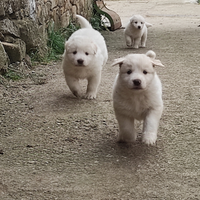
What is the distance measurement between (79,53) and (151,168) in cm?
179

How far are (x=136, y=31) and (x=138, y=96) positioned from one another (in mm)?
5145

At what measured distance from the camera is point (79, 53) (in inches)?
175

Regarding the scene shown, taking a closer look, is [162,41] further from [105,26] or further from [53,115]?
[53,115]

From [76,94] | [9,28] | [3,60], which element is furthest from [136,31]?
[76,94]

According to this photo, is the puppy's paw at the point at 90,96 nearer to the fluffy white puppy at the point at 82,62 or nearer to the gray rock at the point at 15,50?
the fluffy white puppy at the point at 82,62

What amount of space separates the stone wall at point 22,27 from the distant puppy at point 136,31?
1480 mm

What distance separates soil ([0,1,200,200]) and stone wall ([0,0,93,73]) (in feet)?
1.25

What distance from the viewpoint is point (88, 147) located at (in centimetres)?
345

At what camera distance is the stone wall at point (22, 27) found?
18.8 feet

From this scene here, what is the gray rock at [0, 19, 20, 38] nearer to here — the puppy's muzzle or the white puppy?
the white puppy

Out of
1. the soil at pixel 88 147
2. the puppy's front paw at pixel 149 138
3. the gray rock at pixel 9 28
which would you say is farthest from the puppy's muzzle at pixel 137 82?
the gray rock at pixel 9 28

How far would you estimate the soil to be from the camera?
2.75m

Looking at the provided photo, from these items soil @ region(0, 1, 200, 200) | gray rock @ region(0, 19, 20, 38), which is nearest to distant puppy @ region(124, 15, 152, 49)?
soil @ region(0, 1, 200, 200)

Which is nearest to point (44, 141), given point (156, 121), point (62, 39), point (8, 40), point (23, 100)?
point (156, 121)
